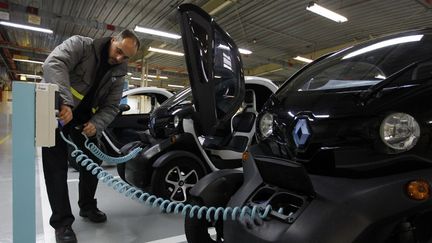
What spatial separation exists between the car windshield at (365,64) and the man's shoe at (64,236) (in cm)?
172

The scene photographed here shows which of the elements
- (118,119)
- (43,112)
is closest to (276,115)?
(43,112)

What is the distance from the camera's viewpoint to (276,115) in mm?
1603

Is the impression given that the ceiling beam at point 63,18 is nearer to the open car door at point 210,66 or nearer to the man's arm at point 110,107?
the man's arm at point 110,107

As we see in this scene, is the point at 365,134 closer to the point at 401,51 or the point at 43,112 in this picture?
the point at 401,51

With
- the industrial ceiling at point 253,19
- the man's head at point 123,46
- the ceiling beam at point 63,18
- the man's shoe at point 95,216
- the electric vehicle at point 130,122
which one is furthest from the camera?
the ceiling beam at point 63,18

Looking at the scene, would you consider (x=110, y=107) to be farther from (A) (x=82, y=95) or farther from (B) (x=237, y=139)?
(B) (x=237, y=139)

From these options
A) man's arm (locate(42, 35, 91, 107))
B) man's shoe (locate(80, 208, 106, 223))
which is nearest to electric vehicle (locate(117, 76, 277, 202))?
man's shoe (locate(80, 208, 106, 223))

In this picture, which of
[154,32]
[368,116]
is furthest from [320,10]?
[368,116]

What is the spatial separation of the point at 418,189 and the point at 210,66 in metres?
1.27

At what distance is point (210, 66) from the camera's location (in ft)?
6.42

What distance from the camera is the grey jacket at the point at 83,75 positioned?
81.9 inches

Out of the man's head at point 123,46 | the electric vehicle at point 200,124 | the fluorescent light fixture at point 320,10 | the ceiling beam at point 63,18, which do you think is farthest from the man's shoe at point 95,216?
the ceiling beam at point 63,18

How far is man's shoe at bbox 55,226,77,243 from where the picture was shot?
217 cm

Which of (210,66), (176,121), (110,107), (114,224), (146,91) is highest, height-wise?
(146,91)
